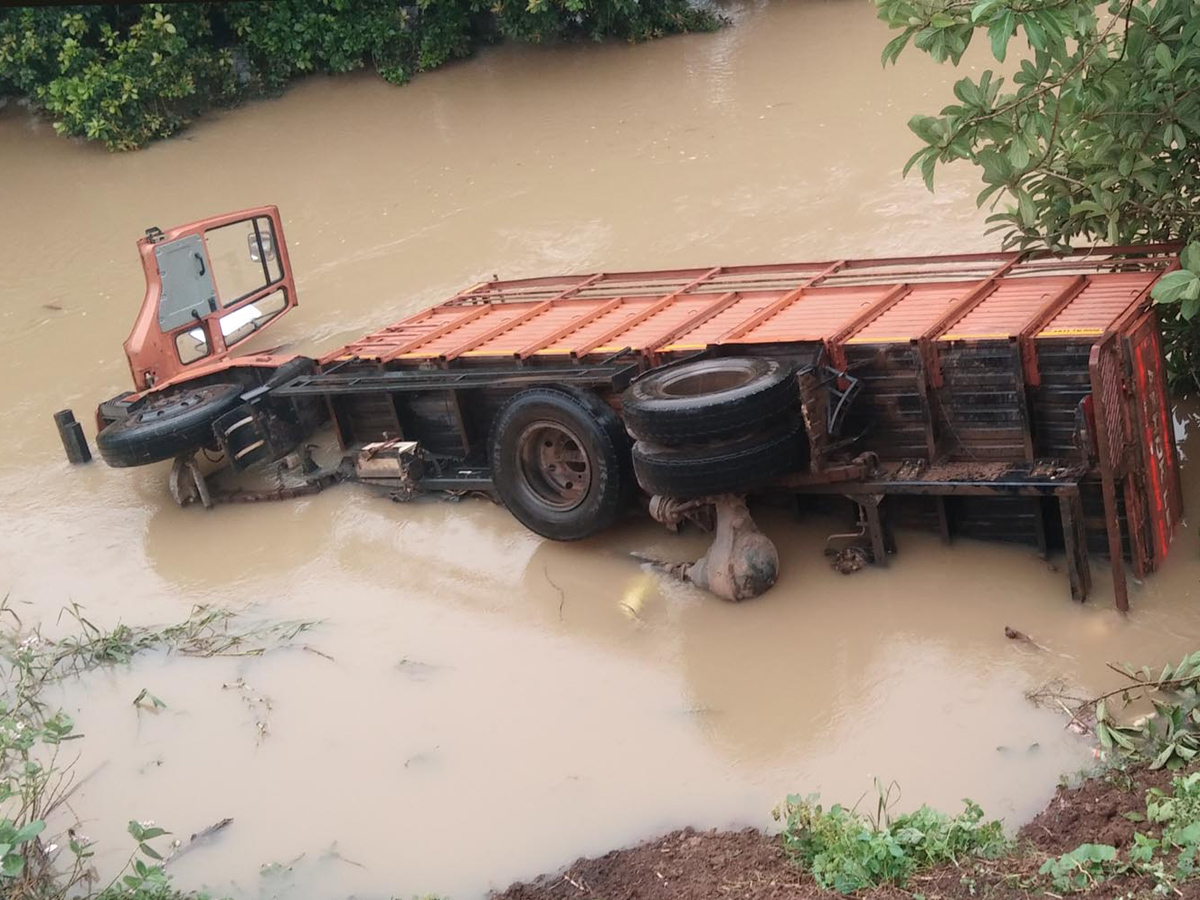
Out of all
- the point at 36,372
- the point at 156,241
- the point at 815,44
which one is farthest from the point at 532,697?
the point at 815,44

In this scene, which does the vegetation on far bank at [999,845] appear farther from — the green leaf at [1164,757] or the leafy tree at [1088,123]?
the leafy tree at [1088,123]

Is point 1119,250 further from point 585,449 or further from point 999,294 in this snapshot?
point 585,449

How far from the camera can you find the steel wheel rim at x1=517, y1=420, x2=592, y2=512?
24.8 feet

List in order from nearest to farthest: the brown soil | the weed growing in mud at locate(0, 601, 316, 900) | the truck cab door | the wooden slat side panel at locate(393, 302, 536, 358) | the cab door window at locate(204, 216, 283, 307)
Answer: the brown soil
the weed growing in mud at locate(0, 601, 316, 900)
the wooden slat side panel at locate(393, 302, 536, 358)
the truck cab door
the cab door window at locate(204, 216, 283, 307)

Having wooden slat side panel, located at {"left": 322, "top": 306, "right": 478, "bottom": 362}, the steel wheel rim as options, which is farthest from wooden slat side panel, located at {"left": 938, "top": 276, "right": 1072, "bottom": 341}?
wooden slat side panel, located at {"left": 322, "top": 306, "right": 478, "bottom": 362}

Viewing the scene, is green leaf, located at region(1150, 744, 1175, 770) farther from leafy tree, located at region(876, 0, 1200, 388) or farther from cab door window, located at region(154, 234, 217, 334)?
cab door window, located at region(154, 234, 217, 334)

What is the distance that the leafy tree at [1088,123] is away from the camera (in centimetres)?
Result: 589

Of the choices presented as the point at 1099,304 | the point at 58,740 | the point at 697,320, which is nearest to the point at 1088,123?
the point at 1099,304

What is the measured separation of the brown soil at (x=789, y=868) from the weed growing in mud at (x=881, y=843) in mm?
63

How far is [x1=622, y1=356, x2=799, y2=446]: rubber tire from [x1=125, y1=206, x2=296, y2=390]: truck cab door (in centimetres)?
484

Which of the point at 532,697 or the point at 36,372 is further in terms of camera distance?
the point at 36,372

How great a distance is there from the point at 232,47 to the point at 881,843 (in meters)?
18.3

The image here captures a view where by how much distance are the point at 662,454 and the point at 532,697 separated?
1.42m

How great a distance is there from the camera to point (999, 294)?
7.01 meters
